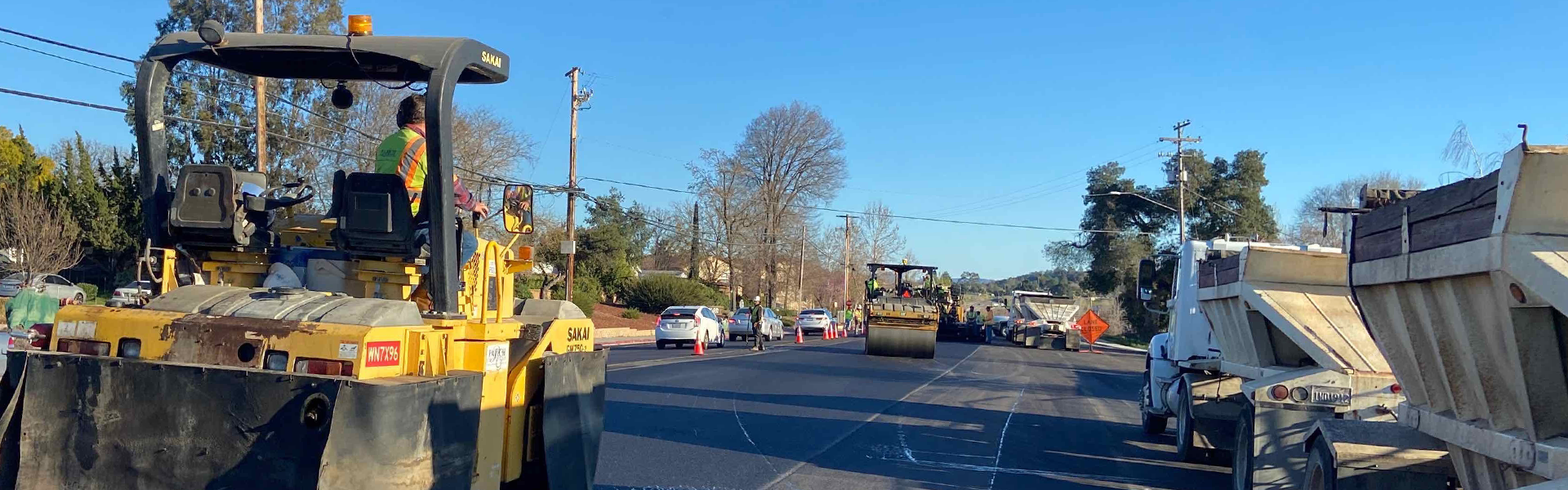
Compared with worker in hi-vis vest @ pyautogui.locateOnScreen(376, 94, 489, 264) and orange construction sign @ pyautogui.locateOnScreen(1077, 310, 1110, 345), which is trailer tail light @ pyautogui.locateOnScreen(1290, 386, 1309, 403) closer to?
worker in hi-vis vest @ pyautogui.locateOnScreen(376, 94, 489, 264)

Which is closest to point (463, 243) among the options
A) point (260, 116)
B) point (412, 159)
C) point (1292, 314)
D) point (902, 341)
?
point (412, 159)

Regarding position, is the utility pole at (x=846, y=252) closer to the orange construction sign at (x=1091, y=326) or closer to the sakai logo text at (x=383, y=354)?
the orange construction sign at (x=1091, y=326)

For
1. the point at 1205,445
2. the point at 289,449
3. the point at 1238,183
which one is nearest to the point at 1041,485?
the point at 1205,445

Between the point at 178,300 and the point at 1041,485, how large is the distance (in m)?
6.38

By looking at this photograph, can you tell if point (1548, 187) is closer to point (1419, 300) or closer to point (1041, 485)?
point (1419, 300)

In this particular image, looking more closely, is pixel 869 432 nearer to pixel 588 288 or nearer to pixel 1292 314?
pixel 1292 314

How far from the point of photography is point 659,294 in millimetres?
50469

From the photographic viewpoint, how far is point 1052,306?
143 ft

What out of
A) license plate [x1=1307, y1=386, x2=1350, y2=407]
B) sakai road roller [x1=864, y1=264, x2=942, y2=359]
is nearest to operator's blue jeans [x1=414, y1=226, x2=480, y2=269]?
license plate [x1=1307, y1=386, x2=1350, y2=407]

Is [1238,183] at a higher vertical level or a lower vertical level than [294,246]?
higher

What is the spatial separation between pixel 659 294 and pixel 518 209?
44852 millimetres

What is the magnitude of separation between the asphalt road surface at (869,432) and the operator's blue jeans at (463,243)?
308cm

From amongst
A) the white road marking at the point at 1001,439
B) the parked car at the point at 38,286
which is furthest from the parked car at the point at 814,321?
the white road marking at the point at 1001,439

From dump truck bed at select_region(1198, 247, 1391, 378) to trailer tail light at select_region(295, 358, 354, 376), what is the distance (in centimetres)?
623
